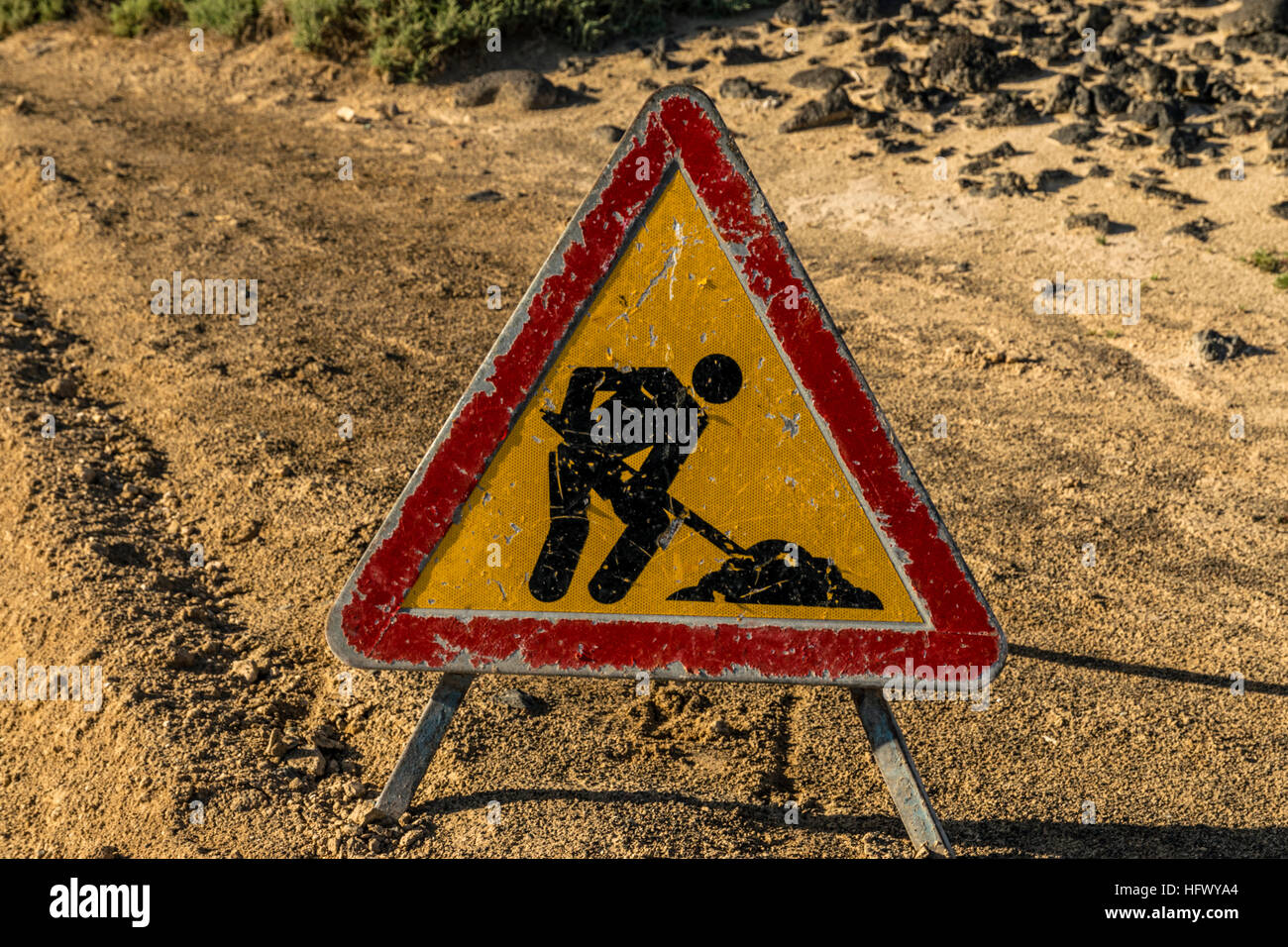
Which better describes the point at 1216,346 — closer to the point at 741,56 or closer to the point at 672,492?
the point at 672,492

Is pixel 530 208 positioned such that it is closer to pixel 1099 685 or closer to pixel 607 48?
pixel 607 48

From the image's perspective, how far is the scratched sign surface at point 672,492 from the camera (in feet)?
7.25

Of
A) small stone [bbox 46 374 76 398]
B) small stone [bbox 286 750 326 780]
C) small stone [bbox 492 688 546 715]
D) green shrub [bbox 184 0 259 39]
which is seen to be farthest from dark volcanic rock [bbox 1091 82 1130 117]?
green shrub [bbox 184 0 259 39]

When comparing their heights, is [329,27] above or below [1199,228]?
above

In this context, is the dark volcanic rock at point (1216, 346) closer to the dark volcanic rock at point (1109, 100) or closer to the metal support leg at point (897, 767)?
the dark volcanic rock at point (1109, 100)

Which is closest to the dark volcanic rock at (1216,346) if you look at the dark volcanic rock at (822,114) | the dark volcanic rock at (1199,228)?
the dark volcanic rock at (1199,228)

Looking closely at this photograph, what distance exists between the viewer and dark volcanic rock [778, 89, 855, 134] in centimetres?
777

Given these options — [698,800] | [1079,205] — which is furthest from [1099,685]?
[1079,205]

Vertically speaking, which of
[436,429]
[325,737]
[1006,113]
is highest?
[1006,113]

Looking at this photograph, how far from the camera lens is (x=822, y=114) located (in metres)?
7.76

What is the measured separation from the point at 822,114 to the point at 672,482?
6117mm

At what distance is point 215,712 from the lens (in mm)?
3010

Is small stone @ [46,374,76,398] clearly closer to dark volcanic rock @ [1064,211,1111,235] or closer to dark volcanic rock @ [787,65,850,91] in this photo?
dark volcanic rock @ [1064,211,1111,235]

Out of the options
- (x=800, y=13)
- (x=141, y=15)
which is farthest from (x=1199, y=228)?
(x=141, y=15)
